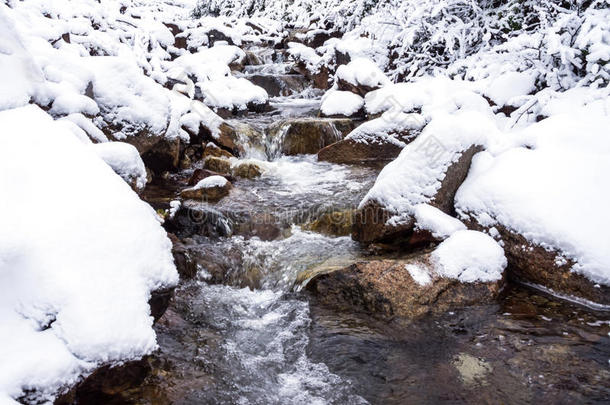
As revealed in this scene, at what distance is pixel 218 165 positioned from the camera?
26.4ft

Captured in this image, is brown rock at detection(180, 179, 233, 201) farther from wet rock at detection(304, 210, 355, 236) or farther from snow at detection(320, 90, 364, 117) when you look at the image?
snow at detection(320, 90, 364, 117)

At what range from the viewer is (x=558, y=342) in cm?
333

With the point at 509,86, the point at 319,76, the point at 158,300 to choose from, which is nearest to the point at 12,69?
the point at 158,300

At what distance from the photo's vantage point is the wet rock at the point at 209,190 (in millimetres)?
6406

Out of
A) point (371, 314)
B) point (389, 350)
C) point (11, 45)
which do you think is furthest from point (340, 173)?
point (11, 45)

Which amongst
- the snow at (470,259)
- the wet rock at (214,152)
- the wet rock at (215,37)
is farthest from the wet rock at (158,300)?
the wet rock at (215,37)

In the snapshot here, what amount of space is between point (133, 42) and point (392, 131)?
29.0 feet

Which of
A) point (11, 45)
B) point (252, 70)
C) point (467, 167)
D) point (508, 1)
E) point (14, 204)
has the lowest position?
point (252, 70)

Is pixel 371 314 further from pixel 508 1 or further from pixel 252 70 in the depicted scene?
pixel 252 70

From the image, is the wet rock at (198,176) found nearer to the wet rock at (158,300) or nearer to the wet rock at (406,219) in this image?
the wet rock at (406,219)

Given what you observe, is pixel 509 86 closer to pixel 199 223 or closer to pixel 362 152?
pixel 362 152

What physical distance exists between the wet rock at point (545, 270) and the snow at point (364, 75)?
24.4 ft

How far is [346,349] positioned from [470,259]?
159cm

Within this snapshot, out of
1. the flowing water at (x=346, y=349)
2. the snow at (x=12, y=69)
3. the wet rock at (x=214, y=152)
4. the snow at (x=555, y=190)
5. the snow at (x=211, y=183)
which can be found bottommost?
the wet rock at (x=214, y=152)
